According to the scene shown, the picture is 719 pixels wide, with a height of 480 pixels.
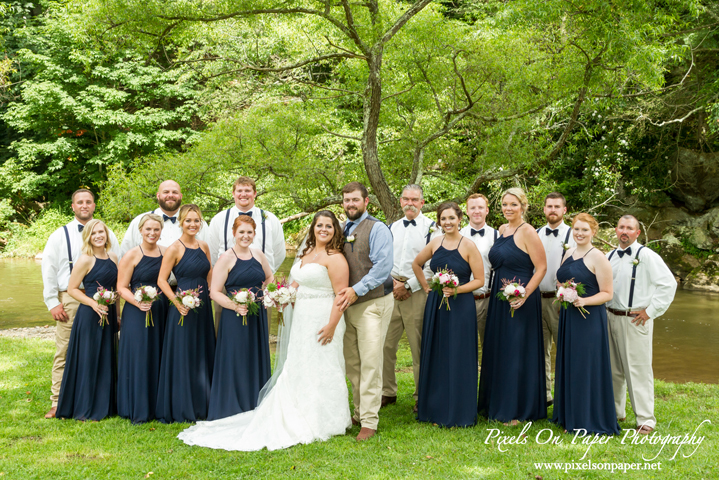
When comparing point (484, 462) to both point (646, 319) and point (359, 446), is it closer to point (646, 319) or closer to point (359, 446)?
point (359, 446)

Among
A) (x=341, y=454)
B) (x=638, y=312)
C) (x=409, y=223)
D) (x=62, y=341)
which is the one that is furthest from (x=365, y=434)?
(x=62, y=341)

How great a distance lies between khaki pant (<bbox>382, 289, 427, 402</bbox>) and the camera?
19.9ft

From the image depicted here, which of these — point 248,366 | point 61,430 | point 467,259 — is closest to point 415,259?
point 467,259

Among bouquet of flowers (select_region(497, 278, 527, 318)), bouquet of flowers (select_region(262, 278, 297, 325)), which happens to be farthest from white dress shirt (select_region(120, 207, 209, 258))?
bouquet of flowers (select_region(497, 278, 527, 318))

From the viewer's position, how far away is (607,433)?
4.96 metres

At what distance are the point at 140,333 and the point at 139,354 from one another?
0.65 feet

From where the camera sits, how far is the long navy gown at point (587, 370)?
4973 mm

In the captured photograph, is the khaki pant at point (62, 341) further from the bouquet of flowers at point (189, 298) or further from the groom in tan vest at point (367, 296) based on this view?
the groom in tan vest at point (367, 296)

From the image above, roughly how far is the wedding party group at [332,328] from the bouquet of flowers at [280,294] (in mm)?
21

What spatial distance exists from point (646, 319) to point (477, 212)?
1872 mm

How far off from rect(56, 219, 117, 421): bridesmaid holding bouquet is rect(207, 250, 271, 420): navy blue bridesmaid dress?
115 cm

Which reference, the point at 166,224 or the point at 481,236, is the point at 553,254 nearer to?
the point at 481,236

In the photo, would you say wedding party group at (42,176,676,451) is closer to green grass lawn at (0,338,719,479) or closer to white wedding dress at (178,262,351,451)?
white wedding dress at (178,262,351,451)

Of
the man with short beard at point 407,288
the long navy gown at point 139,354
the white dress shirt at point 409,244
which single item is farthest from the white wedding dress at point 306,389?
the white dress shirt at point 409,244
